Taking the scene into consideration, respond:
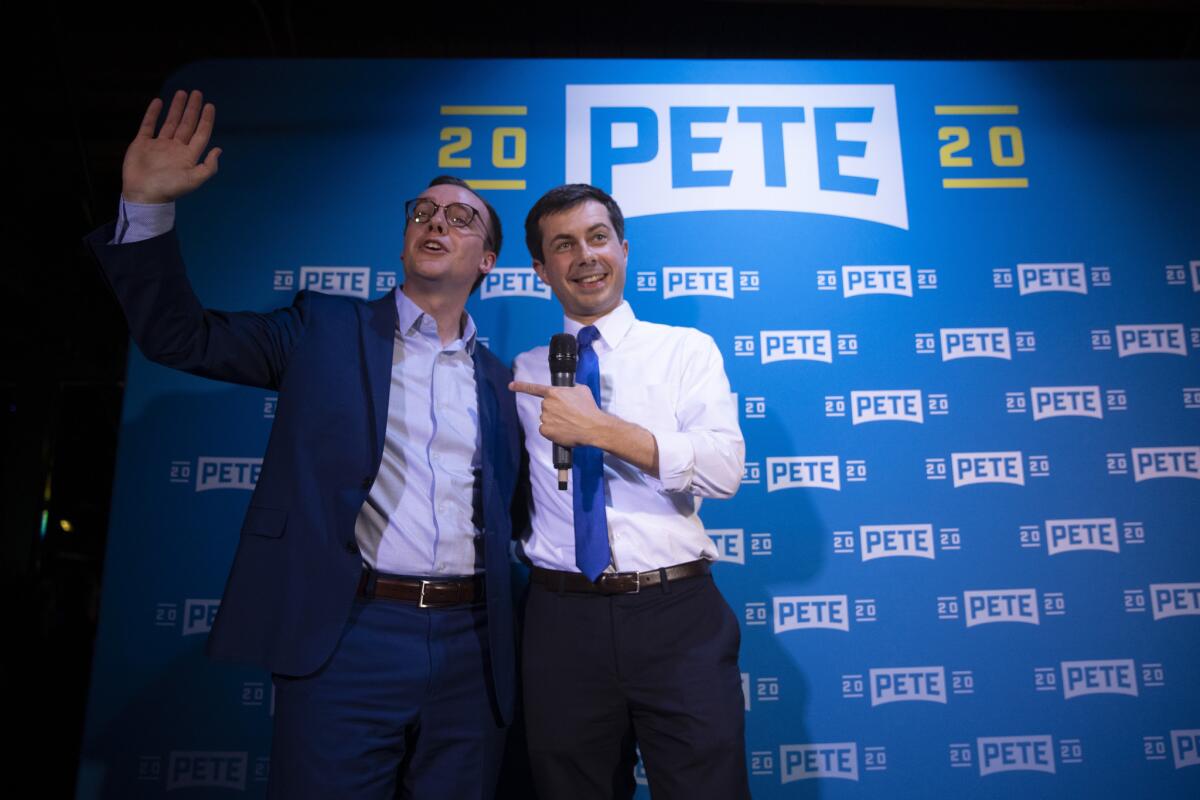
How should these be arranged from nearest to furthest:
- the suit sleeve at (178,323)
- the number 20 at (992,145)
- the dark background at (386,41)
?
the suit sleeve at (178,323) < the number 20 at (992,145) < the dark background at (386,41)

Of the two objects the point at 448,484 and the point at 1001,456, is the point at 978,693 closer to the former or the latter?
the point at 1001,456

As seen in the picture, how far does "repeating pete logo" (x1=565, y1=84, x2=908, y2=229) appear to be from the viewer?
2.76 metres

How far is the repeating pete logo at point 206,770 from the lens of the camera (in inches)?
93.0

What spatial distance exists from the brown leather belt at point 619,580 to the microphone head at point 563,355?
0.51 metres

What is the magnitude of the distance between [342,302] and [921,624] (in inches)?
82.3

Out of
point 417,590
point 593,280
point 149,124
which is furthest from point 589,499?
point 149,124

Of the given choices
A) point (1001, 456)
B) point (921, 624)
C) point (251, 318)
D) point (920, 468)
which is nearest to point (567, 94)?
point (251, 318)

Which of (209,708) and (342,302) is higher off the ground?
(342,302)

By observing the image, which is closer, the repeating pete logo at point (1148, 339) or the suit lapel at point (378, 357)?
the suit lapel at point (378, 357)

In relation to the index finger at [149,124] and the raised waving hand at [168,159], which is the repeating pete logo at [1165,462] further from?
the index finger at [149,124]

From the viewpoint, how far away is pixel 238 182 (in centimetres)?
277

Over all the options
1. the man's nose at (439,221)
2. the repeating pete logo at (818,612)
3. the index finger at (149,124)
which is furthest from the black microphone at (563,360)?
the repeating pete logo at (818,612)

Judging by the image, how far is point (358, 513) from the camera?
1.72m

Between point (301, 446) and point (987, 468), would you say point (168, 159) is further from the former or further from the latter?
point (987, 468)
